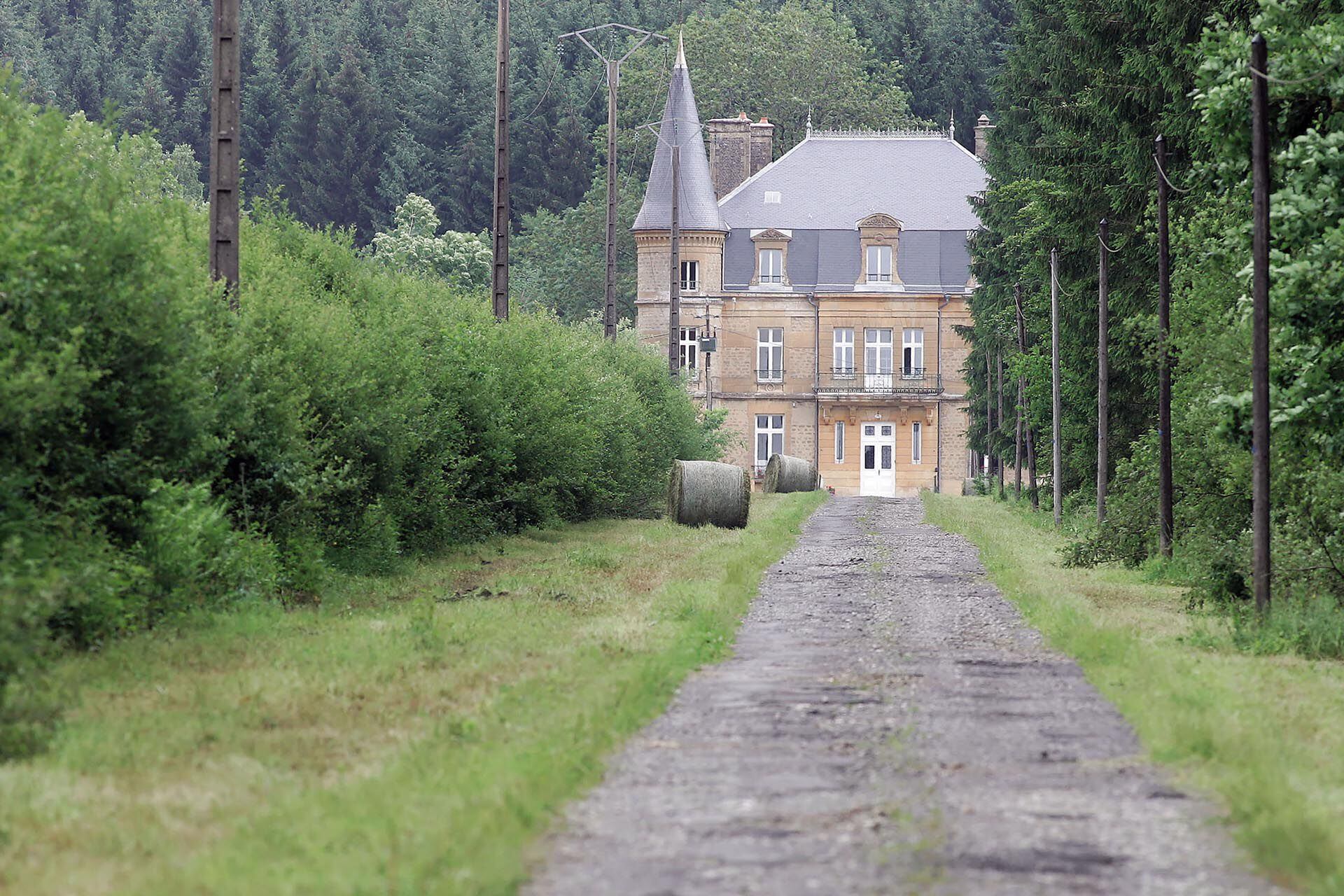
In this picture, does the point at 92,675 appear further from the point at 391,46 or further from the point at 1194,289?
the point at 391,46

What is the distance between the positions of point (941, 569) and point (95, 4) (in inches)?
3932

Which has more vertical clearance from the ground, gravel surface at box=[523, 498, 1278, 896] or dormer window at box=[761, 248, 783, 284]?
dormer window at box=[761, 248, 783, 284]

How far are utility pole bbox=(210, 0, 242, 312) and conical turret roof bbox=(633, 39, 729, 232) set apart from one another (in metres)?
56.2

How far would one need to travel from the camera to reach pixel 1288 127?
1855 cm

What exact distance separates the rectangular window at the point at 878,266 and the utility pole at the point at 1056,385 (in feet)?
119

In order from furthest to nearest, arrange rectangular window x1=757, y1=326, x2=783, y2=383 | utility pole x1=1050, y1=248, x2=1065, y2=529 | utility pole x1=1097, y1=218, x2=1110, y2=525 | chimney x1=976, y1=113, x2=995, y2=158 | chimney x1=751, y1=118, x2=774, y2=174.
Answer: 1. chimney x1=976, y1=113, x2=995, y2=158
2. chimney x1=751, y1=118, x2=774, y2=174
3. rectangular window x1=757, y1=326, x2=783, y2=383
4. utility pole x1=1050, y1=248, x2=1065, y2=529
5. utility pole x1=1097, y1=218, x2=1110, y2=525

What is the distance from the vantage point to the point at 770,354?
78.1 metres

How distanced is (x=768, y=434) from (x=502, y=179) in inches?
1882

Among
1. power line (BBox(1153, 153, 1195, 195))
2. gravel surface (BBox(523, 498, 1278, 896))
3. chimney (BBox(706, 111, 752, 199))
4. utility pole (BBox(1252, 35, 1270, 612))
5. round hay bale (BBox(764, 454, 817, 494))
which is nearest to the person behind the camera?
gravel surface (BBox(523, 498, 1278, 896))

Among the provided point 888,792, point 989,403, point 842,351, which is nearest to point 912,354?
point 842,351

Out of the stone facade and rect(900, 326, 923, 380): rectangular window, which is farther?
rect(900, 326, 923, 380): rectangular window

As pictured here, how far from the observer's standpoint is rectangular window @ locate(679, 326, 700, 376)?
3054 inches

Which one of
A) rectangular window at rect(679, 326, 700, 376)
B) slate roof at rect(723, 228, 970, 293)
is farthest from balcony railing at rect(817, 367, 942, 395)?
rectangular window at rect(679, 326, 700, 376)

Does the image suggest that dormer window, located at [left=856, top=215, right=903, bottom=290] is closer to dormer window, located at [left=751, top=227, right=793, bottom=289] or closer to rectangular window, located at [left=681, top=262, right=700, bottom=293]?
dormer window, located at [left=751, top=227, right=793, bottom=289]
